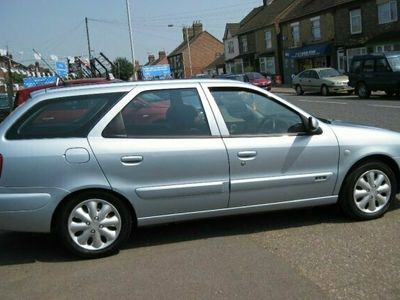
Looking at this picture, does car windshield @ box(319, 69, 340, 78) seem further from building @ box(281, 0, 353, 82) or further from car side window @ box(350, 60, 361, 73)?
building @ box(281, 0, 353, 82)

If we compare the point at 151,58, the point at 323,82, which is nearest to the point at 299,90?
the point at 323,82

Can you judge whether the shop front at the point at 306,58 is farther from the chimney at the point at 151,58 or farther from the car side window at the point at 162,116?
the chimney at the point at 151,58

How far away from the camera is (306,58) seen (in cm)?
4250

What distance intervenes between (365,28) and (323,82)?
9597 millimetres

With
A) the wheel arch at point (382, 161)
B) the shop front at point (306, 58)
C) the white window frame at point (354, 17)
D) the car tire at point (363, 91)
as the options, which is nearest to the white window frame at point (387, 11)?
the white window frame at point (354, 17)

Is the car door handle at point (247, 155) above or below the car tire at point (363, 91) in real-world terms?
above

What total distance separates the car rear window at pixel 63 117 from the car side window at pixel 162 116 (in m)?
0.16

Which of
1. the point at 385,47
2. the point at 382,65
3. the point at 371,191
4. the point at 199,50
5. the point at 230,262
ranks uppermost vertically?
the point at 199,50

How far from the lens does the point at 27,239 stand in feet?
17.7

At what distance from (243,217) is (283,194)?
2.44 ft

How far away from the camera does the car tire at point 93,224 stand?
455cm

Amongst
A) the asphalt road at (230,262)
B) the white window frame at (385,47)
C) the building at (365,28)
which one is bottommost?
the asphalt road at (230,262)

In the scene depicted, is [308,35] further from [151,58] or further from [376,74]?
[151,58]

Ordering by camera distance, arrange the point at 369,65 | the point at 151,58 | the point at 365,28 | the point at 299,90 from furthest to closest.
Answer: the point at 151,58 < the point at 365,28 < the point at 299,90 < the point at 369,65
